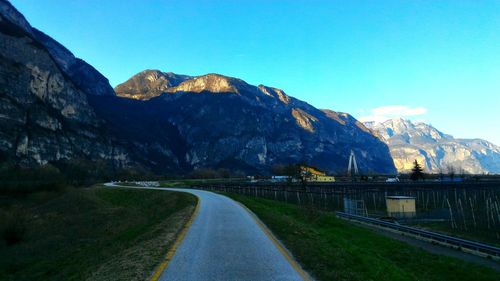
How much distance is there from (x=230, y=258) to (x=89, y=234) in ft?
99.3

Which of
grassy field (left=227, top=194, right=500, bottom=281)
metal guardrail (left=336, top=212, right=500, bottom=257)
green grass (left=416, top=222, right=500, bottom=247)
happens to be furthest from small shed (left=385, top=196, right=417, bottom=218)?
grassy field (left=227, top=194, right=500, bottom=281)

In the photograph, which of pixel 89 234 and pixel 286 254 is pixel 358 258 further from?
pixel 89 234

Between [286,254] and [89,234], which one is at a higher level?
[286,254]

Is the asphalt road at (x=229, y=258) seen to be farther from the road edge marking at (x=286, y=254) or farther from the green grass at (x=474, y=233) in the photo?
the green grass at (x=474, y=233)

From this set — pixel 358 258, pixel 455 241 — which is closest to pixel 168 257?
pixel 358 258

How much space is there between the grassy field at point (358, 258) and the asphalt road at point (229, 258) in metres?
0.86

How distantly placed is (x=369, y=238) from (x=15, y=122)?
19964 cm

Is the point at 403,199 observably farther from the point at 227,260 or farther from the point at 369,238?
the point at 227,260

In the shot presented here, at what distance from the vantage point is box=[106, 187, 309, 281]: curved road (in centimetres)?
1048

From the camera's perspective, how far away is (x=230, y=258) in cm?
1253

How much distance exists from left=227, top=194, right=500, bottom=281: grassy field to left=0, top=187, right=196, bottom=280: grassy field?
5344 mm

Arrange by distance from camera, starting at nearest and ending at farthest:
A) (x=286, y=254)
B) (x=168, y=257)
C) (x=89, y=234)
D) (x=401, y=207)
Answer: (x=168, y=257), (x=286, y=254), (x=89, y=234), (x=401, y=207)

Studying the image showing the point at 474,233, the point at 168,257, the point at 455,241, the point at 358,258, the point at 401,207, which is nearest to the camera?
the point at 168,257

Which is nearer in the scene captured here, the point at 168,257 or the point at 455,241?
the point at 168,257
